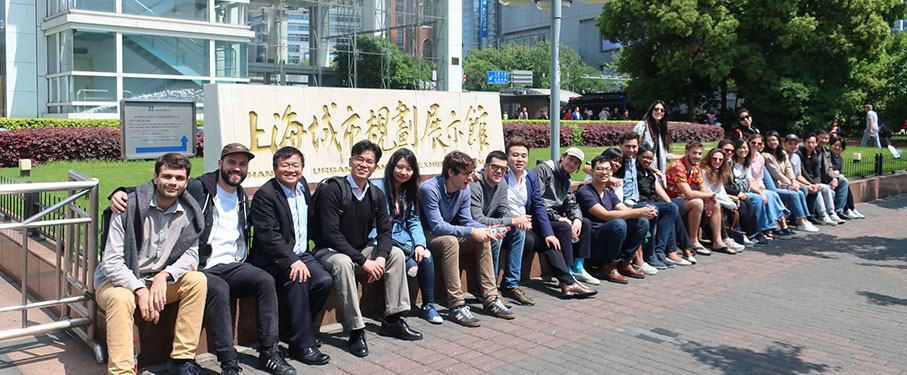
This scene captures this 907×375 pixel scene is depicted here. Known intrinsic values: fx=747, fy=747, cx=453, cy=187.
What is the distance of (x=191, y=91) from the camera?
2475cm

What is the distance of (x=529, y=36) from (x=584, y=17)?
15954 millimetres

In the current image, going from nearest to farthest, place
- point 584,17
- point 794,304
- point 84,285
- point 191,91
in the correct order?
point 84,285 → point 794,304 → point 191,91 → point 584,17

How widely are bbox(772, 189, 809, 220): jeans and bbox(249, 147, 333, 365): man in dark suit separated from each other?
7430 millimetres

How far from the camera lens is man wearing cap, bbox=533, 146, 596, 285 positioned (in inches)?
271

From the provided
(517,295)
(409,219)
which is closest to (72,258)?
(409,219)

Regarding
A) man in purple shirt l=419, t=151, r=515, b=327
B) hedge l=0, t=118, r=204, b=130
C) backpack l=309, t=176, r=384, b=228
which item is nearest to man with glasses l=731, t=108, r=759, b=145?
man in purple shirt l=419, t=151, r=515, b=327

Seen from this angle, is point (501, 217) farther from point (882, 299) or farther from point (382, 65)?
point (382, 65)

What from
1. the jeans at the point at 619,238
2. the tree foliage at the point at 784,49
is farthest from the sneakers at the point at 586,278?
the tree foliage at the point at 784,49

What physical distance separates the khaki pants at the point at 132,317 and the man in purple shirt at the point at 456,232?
2.01m

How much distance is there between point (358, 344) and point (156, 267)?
139 cm

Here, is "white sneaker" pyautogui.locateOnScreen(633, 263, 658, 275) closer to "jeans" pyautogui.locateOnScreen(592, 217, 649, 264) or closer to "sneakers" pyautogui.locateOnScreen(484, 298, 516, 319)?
"jeans" pyautogui.locateOnScreen(592, 217, 649, 264)

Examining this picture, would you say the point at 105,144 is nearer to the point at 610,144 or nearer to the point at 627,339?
the point at 627,339

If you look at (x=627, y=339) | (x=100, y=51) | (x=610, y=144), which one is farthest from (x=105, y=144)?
(x=610, y=144)

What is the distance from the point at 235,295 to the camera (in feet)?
15.9
